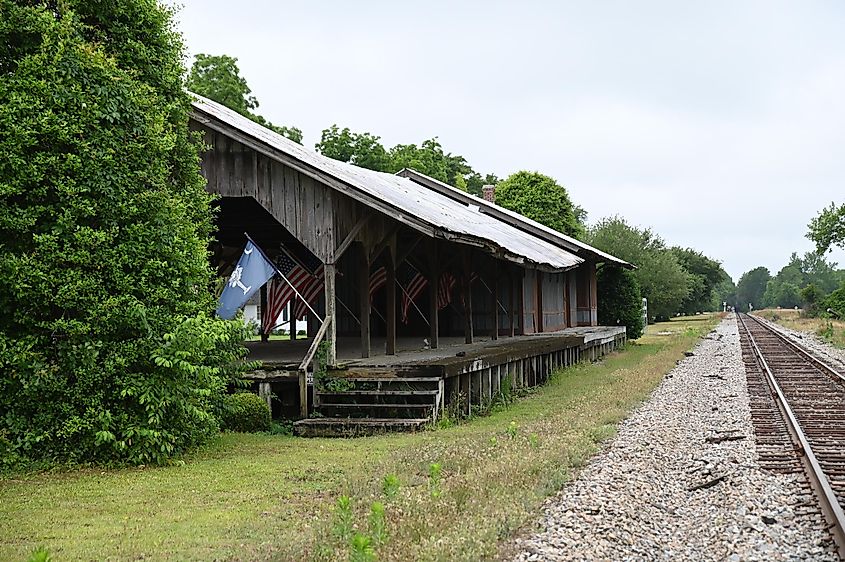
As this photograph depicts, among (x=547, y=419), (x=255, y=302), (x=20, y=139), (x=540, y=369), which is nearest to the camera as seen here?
(x=20, y=139)

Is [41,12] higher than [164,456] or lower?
higher

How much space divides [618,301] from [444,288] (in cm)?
1861

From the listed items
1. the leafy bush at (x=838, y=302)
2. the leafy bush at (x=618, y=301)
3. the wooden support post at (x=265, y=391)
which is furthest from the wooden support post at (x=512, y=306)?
the leafy bush at (x=838, y=302)

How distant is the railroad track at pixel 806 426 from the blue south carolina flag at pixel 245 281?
24.4 ft

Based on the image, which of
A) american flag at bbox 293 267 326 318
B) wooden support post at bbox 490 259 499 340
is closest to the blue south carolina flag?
american flag at bbox 293 267 326 318

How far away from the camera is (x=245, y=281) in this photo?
14586mm

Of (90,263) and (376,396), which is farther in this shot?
(376,396)

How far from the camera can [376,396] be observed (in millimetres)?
13922

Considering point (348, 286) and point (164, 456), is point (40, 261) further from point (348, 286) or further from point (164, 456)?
point (348, 286)

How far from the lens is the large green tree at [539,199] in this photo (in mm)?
57406

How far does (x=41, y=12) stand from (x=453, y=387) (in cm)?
808

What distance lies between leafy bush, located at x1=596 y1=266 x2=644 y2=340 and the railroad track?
15.8 m

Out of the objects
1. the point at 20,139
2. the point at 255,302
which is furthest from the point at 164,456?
the point at 255,302

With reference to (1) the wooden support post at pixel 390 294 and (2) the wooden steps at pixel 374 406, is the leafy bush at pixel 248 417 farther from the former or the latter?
(1) the wooden support post at pixel 390 294
